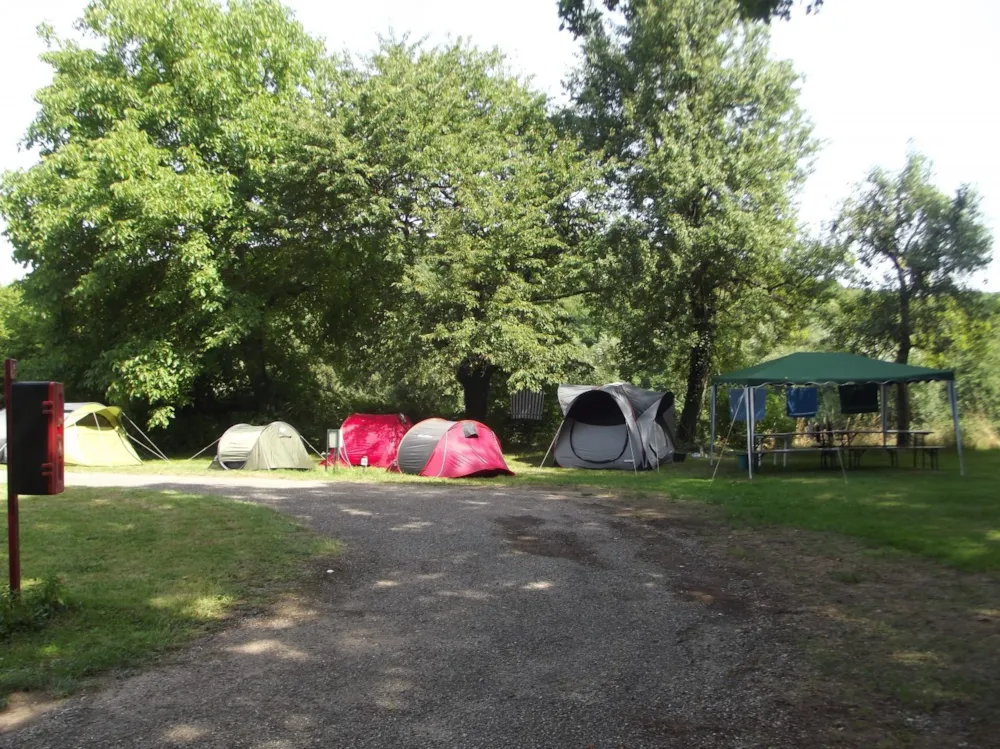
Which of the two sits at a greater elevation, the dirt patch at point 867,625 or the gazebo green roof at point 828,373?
the gazebo green roof at point 828,373

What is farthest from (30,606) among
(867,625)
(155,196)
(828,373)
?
(155,196)

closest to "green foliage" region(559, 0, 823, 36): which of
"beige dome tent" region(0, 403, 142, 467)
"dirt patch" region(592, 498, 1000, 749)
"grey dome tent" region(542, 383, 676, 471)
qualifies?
"dirt patch" region(592, 498, 1000, 749)

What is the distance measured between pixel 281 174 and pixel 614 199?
9.24m

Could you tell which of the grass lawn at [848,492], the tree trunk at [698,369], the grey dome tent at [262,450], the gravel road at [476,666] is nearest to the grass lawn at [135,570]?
the gravel road at [476,666]

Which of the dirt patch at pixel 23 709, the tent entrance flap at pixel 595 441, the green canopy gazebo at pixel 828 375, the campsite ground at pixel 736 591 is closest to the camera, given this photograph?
the dirt patch at pixel 23 709

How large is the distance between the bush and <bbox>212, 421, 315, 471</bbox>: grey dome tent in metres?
12.7

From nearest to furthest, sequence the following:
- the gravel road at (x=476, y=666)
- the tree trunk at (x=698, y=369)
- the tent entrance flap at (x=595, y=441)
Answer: the gravel road at (x=476, y=666) < the tent entrance flap at (x=595, y=441) < the tree trunk at (x=698, y=369)

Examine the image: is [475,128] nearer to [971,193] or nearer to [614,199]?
[614,199]

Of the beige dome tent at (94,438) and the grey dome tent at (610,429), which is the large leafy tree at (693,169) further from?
the beige dome tent at (94,438)

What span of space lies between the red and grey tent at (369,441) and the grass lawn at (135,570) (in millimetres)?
7908

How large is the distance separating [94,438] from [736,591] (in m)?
17.8

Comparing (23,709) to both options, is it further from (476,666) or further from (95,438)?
(95,438)

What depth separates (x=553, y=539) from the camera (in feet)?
29.5

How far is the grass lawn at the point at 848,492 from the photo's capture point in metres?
8.63
